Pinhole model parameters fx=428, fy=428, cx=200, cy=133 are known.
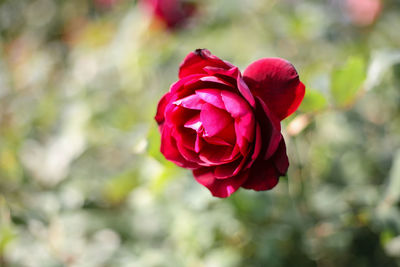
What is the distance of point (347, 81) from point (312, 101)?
0.08 m

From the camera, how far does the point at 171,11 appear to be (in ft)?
4.42

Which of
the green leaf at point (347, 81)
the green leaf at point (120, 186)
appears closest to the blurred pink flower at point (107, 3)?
Answer: the green leaf at point (120, 186)

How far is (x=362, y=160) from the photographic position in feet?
3.40

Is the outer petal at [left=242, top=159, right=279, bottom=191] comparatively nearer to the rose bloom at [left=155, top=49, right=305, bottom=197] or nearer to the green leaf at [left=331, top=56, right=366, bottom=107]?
the rose bloom at [left=155, top=49, right=305, bottom=197]

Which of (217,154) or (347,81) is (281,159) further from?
(347,81)

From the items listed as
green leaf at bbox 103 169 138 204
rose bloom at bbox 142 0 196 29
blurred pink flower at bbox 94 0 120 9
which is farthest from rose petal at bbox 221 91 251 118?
blurred pink flower at bbox 94 0 120 9

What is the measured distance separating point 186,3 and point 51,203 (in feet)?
2.69

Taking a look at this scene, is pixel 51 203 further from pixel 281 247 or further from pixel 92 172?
pixel 281 247

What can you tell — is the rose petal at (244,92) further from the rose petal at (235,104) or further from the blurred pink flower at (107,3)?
the blurred pink flower at (107,3)

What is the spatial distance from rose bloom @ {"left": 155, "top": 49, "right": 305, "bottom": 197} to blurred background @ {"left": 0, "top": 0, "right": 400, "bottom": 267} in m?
0.11

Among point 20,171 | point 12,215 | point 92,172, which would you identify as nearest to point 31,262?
point 12,215

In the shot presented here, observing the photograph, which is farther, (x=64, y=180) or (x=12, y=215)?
(x=64, y=180)

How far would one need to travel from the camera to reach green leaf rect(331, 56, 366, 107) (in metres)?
0.69

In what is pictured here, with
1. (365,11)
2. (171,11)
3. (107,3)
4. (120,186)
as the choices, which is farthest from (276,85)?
(107,3)
